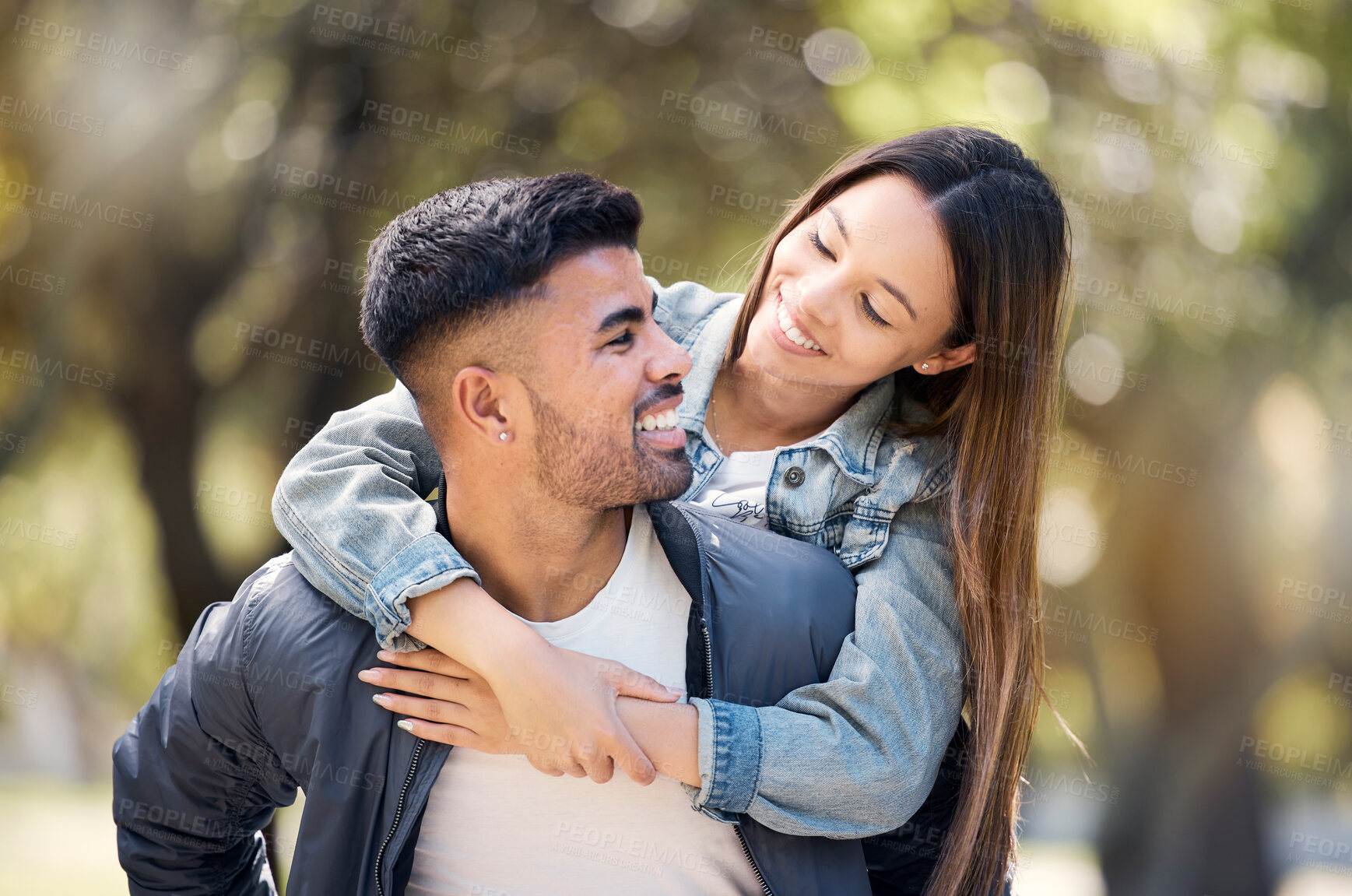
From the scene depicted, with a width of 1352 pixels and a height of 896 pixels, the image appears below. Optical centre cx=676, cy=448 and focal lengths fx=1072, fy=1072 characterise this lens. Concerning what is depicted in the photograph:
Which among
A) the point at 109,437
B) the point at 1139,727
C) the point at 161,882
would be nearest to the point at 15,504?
the point at 109,437

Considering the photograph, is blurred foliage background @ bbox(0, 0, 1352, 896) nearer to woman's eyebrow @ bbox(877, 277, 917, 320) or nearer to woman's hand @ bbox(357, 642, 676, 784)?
woman's eyebrow @ bbox(877, 277, 917, 320)

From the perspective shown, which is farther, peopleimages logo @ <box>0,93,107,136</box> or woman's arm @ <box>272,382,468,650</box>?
peopleimages logo @ <box>0,93,107,136</box>

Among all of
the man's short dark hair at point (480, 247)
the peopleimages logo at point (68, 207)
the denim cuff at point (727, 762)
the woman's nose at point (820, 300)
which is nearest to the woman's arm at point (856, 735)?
the denim cuff at point (727, 762)

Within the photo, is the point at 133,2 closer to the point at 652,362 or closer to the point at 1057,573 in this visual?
the point at 652,362

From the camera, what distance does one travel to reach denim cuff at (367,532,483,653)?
2.03 meters

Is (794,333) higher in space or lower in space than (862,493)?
higher

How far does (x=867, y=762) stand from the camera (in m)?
2.06

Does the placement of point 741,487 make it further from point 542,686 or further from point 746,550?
point 542,686

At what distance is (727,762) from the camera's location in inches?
78.8

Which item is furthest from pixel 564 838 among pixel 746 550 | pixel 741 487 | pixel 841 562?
pixel 741 487

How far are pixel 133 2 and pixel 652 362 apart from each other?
487 centimetres

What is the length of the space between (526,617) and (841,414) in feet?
3.38

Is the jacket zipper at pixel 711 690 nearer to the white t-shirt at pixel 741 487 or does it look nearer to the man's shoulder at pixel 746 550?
the man's shoulder at pixel 746 550

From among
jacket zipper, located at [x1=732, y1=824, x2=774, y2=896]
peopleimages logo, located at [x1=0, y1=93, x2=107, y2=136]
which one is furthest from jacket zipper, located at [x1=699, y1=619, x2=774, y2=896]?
peopleimages logo, located at [x1=0, y1=93, x2=107, y2=136]
